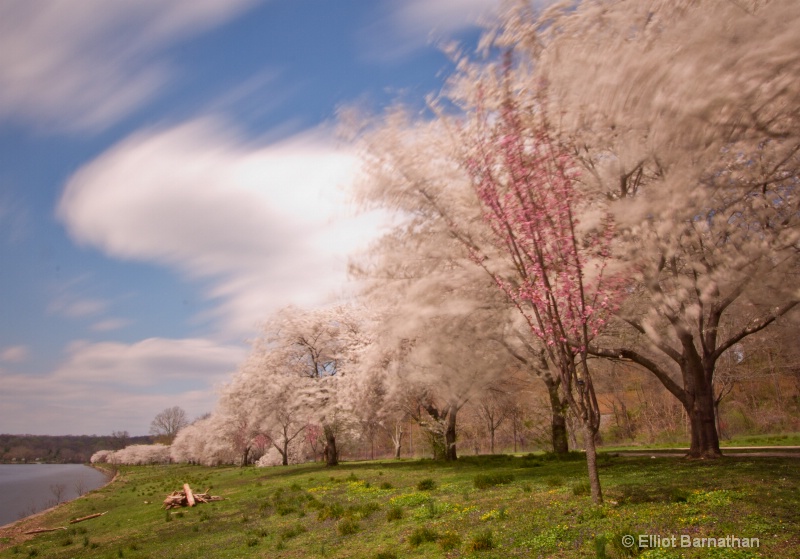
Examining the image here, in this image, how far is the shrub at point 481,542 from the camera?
7.43 m

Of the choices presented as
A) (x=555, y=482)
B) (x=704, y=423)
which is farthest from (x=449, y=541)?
(x=704, y=423)

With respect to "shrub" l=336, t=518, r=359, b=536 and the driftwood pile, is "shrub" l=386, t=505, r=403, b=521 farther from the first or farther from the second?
the driftwood pile

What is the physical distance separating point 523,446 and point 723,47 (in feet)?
170

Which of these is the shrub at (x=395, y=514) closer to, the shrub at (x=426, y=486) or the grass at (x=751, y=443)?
the shrub at (x=426, y=486)

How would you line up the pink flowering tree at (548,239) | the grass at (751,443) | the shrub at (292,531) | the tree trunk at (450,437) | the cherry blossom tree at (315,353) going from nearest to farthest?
the pink flowering tree at (548,239) < the shrub at (292,531) < the grass at (751,443) < the tree trunk at (450,437) < the cherry blossom tree at (315,353)

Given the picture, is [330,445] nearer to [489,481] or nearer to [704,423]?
[489,481]

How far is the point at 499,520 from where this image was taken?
29.2 feet

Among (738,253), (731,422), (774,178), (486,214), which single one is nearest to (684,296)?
(738,253)

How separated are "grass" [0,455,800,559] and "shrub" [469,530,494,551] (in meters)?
0.02

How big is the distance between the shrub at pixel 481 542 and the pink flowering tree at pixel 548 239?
231 centimetres

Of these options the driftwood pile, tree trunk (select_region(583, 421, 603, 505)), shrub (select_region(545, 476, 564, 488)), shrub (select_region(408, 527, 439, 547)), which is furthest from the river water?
tree trunk (select_region(583, 421, 603, 505))

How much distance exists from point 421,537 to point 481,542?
4.65ft

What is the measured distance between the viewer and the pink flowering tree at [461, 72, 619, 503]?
8656 mm

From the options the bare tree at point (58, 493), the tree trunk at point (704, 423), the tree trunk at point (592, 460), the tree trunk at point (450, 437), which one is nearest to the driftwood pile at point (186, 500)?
the tree trunk at point (450, 437)
